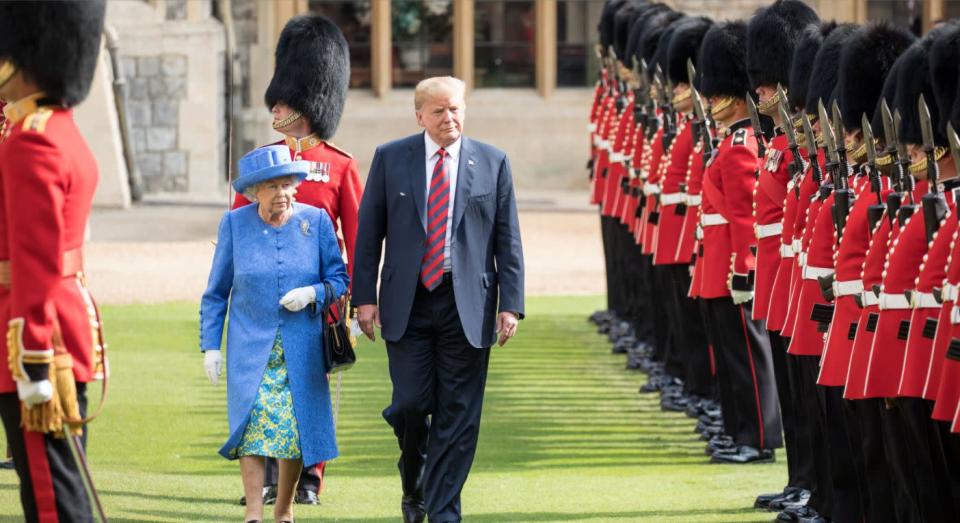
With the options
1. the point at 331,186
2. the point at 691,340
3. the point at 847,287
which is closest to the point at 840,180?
the point at 847,287

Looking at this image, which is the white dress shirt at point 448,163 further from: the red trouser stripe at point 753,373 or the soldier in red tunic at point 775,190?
the red trouser stripe at point 753,373

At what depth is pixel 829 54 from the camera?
6.82 metres

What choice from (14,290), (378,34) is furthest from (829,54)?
(378,34)

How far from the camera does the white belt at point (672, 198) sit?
362 inches

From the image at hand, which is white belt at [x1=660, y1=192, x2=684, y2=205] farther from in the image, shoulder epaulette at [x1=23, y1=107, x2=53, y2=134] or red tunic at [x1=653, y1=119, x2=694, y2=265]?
shoulder epaulette at [x1=23, y1=107, x2=53, y2=134]

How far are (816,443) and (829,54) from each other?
1287mm

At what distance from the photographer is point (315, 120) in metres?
6.99

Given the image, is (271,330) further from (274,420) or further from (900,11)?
(900,11)

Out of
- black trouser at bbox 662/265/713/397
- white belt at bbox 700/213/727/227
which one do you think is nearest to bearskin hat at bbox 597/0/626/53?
black trouser at bbox 662/265/713/397

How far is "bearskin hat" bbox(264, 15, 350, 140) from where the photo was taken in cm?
701

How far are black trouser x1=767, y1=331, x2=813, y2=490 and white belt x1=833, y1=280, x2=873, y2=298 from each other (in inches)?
34.6

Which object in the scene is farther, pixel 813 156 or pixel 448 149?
pixel 813 156

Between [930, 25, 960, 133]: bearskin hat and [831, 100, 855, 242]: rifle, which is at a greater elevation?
[930, 25, 960, 133]: bearskin hat

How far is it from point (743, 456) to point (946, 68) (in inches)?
102
